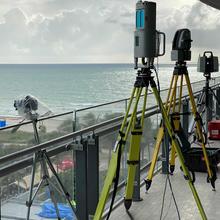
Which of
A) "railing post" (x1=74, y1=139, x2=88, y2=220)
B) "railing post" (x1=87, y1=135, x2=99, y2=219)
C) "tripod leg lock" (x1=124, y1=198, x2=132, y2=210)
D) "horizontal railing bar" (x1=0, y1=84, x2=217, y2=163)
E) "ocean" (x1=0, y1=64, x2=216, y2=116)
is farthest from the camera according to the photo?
"ocean" (x1=0, y1=64, x2=216, y2=116)

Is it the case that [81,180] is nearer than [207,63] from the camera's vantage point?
Yes

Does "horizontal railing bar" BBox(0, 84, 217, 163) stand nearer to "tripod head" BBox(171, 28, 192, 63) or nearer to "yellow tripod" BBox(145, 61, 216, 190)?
"yellow tripod" BBox(145, 61, 216, 190)

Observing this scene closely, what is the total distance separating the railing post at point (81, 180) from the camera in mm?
2812

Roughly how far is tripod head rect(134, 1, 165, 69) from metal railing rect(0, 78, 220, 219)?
60 cm

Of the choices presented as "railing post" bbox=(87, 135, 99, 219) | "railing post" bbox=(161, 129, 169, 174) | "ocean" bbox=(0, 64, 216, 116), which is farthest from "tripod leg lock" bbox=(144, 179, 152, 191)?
"ocean" bbox=(0, 64, 216, 116)

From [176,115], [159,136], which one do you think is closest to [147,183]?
[159,136]

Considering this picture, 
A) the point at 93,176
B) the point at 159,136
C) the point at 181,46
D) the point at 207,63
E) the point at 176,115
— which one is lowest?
the point at 93,176

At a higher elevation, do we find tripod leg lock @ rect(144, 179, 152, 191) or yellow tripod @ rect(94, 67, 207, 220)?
yellow tripod @ rect(94, 67, 207, 220)

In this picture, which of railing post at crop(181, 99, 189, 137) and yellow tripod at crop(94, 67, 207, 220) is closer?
yellow tripod at crop(94, 67, 207, 220)

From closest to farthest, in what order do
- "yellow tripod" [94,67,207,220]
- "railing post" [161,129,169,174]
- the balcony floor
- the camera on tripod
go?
"yellow tripod" [94,67,207,220], the balcony floor, "railing post" [161,129,169,174], the camera on tripod

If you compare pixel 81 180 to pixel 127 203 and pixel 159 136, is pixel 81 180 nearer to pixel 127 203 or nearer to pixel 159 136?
pixel 127 203

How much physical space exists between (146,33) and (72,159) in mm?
933

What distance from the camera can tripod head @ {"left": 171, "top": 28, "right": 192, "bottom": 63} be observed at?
12.5 feet

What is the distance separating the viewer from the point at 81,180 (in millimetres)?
2865
